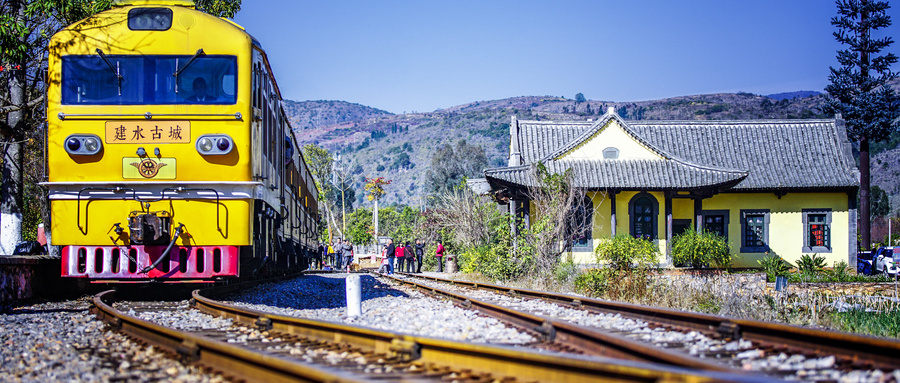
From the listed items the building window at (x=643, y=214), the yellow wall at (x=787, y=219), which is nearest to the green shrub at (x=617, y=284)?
the building window at (x=643, y=214)

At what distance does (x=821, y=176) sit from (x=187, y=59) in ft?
85.1

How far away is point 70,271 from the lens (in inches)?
397

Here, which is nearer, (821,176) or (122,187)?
(122,187)

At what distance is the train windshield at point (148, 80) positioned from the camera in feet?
33.2

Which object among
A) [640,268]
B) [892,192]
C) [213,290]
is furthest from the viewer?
[892,192]

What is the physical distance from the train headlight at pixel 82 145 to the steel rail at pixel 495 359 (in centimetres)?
411

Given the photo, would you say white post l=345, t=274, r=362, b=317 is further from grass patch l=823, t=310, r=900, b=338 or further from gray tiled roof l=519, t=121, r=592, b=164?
gray tiled roof l=519, t=121, r=592, b=164

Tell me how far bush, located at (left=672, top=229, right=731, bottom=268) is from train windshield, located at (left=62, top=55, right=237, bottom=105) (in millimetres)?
18581

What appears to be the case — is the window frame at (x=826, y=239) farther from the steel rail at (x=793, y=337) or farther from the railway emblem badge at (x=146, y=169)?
the railway emblem badge at (x=146, y=169)

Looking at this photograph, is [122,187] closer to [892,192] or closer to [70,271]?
[70,271]

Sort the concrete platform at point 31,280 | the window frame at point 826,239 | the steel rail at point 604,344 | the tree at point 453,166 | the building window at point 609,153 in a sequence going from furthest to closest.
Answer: the tree at point 453,166 < the window frame at point 826,239 < the building window at point 609,153 < the concrete platform at point 31,280 < the steel rail at point 604,344

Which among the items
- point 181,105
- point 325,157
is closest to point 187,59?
point 181,105

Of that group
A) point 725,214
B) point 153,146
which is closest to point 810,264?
point 725,214

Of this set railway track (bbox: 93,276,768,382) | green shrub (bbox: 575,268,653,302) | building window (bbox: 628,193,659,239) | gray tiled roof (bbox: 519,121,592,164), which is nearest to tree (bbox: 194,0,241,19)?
green shrub (bbox: 575,268,653,302)
